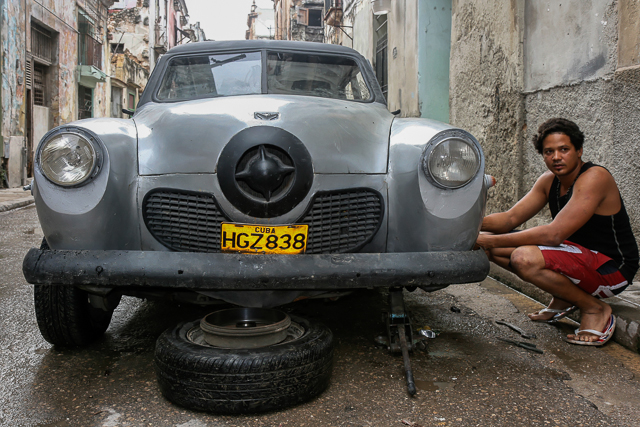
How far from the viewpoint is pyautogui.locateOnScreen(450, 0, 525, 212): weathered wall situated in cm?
579

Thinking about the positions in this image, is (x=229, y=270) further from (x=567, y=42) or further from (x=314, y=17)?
(x=314, y=17)

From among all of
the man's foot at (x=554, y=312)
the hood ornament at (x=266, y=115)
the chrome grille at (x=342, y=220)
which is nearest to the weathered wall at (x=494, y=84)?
the man's foot at (x=554, y=312)

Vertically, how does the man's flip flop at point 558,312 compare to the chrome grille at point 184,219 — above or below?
below

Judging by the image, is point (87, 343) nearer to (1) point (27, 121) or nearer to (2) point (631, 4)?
(2) point (631, 4)

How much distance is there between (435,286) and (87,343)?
1780 millimetres

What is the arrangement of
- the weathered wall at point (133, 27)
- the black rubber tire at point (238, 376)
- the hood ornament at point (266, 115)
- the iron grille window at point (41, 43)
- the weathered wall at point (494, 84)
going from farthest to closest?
the weathered wall at point (133, 27)
the iron grille window at point (41, 43)
the weathered wall at point (494, 84)
the hood ornament at point (266, 115)
the black rubber tire at point (238, 376)

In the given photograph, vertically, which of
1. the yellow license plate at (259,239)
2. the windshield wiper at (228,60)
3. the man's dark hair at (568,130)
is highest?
the windshield wiper at (228,60)

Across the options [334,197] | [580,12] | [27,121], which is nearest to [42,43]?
[27,121]

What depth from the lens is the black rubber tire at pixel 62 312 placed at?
2.67 m

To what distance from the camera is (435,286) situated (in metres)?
2.44

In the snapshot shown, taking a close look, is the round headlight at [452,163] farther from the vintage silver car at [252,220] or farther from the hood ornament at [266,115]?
the hood ornament at [266,115]

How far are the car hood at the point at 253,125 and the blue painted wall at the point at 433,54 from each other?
6.81 meters

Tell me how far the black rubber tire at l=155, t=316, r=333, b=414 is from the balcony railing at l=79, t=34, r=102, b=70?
19.9m

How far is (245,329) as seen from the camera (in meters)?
2.27
